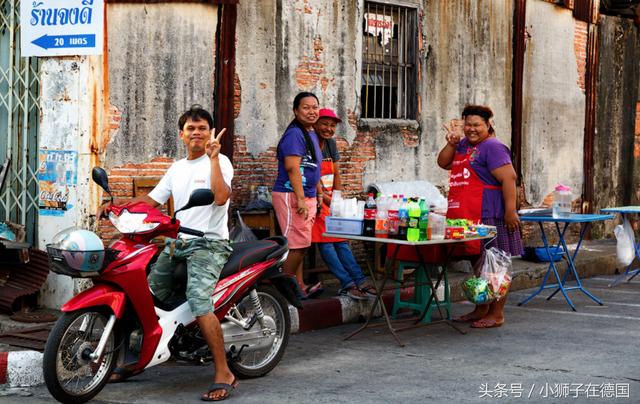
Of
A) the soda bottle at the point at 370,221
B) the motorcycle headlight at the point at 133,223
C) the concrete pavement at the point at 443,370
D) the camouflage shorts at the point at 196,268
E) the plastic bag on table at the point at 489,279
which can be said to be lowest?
the concrete pavement at the point at 443,370

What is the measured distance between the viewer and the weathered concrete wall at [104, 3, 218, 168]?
8.70 meters

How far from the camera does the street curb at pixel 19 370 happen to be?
22.1 feet

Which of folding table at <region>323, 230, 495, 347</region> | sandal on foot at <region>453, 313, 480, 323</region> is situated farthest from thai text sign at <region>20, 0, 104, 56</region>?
sandal on foot at <region>453, 313, 480, 323</region>

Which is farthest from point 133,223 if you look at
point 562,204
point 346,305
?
point 562,204

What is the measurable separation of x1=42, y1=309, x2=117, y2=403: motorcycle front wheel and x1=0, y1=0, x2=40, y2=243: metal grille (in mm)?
3141

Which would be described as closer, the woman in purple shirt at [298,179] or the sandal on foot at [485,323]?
the sandal on foot at [485,323]

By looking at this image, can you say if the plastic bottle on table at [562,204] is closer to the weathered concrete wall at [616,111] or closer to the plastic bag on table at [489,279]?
the plastic bag on table at [489,279]

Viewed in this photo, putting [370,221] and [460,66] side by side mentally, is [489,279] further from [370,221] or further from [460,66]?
[460,66]

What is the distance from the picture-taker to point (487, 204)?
8.66 metres

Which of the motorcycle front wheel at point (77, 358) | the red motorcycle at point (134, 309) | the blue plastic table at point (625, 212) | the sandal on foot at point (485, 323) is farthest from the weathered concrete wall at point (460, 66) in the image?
the motorcycle front wheel at point (77, 358)

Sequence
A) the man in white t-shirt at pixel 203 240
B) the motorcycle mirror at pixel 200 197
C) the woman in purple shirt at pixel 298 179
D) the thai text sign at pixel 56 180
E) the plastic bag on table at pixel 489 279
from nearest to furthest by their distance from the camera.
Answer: the motorcycle mirror at pixel 200 197, the man in white t-shirt at pixel 203 240, the plastic bag on table at pixel 489 279, the thai text sign at pixel 56 180, the woman in purple shirt at pixel 298 179

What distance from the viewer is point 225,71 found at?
9.41m

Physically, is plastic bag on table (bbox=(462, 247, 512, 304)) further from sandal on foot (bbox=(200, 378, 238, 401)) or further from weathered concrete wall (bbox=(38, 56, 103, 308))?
weathered concrete wall (bbox=(38, 56, 103, 308))

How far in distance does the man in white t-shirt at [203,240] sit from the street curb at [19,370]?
43.4 inches
